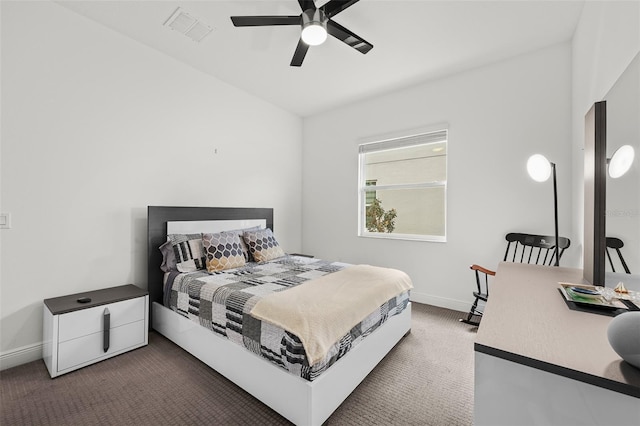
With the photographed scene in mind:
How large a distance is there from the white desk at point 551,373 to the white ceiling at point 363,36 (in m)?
2.40

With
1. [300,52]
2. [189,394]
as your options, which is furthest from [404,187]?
[189,394]

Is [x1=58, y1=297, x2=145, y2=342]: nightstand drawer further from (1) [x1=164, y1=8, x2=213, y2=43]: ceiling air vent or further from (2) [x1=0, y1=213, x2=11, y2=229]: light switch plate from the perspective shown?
(1) [x1=164, y1=8, x2=213, y2=43]: ceiling air vent

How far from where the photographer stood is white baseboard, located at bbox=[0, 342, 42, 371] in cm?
203

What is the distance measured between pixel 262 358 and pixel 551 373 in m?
1.46

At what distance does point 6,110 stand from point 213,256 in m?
1.87

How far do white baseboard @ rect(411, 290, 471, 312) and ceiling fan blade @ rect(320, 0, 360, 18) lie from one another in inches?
124

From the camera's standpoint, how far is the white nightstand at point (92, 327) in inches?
76.9

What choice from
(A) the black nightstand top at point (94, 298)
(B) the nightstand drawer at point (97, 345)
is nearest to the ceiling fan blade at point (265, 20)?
(A) the black nightstand top at point (94, 298)

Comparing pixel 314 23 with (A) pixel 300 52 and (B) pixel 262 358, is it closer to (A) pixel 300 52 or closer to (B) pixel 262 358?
(A) pixel 300 52

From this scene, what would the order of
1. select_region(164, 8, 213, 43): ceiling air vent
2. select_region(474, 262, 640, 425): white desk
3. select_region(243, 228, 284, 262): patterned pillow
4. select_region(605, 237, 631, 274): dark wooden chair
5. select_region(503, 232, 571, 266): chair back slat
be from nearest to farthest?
select_region(474, 262, 640, 425): white desk
select_region(605, 237, 631, 274): dark wooden chair
select_region(164, 8, 213, 43): ceiling air vent
select_region(503, 232, 571, 266): chair back slat
select_region(243, 228, 284, 262): patterned pillow

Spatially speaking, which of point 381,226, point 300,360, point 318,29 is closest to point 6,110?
point 318,29

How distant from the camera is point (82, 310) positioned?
6.72 ft

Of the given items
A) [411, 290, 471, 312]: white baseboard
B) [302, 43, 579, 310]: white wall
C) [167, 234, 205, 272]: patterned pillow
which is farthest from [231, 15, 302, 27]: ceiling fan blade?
[411, 290, 471, 312]: white baseboard

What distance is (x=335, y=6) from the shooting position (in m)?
1.96
